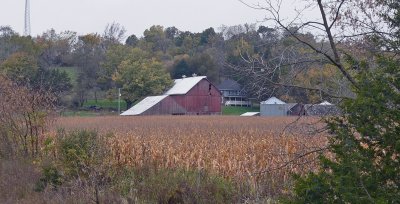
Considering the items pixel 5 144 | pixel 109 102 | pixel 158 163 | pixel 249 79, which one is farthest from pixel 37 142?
pixel 109 102

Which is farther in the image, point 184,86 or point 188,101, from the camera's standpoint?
point 184,86

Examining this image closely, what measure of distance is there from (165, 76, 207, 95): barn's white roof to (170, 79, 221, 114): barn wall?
0.51m

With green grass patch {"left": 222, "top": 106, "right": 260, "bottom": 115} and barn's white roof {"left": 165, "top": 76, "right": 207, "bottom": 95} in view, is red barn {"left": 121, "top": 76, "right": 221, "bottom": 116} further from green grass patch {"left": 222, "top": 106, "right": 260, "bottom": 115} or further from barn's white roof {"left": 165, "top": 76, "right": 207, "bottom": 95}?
green grass patch {"left": 222, "top": 106, "right": 260, "bottom": 115}

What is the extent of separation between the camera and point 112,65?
303 ft

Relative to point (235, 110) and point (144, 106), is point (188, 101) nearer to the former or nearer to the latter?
point (144, 106)

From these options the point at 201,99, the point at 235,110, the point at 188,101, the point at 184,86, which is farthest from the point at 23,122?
the point at 235,110

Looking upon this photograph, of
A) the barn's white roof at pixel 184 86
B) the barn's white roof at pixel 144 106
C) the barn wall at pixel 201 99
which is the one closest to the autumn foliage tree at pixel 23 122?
the barn's white roof at pixel 144 106

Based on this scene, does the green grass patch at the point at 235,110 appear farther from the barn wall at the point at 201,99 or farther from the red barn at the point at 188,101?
the barn wall at the point at 201,99

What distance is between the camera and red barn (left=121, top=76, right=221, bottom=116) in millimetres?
72375

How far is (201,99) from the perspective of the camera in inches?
2963

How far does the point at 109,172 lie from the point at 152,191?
1988 mm

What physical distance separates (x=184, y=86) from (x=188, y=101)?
3.06m

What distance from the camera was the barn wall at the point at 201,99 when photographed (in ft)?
244

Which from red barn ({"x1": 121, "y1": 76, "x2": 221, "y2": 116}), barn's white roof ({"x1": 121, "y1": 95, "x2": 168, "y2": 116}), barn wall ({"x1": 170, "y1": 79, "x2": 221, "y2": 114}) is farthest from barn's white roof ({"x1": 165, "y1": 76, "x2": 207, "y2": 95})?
→ barn's white roof ({"x1": 121, "y1": 95, "x2": 168, "y2": 116})
